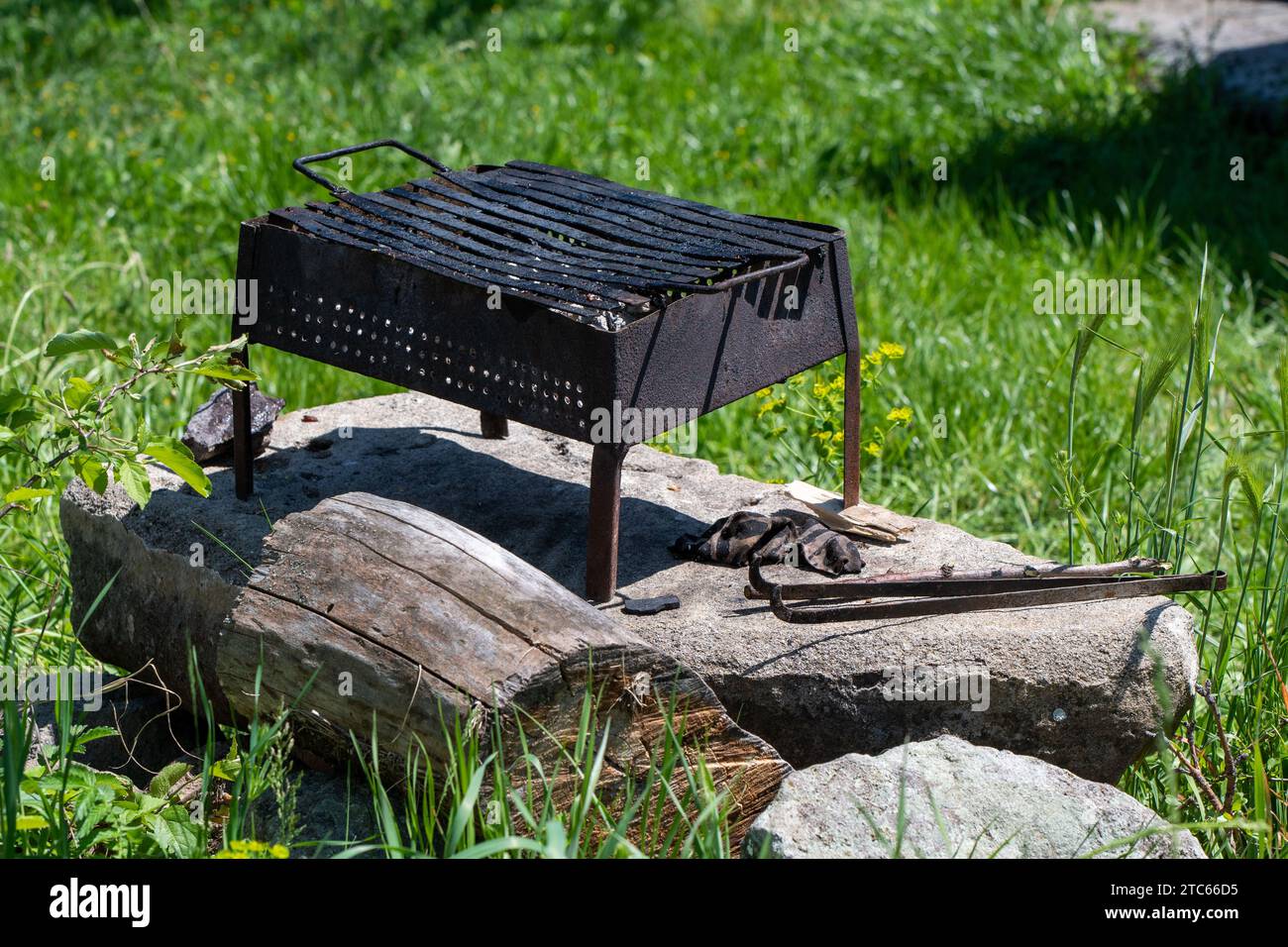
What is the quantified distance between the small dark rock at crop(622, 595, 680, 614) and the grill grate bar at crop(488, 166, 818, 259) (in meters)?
0.82

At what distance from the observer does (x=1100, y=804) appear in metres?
2.86

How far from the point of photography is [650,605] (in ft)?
11.1

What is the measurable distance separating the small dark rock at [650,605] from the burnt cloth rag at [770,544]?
247 millimetres

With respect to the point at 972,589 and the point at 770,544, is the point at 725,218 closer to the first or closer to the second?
the point at 770,544

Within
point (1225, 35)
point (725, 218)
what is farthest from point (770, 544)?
point (1225, 35)

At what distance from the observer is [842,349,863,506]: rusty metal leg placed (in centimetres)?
382

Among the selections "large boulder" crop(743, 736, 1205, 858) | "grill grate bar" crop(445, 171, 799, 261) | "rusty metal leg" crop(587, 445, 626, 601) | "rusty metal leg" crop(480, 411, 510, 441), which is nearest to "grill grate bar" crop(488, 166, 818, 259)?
"grill grate bar" crop(445, 171, 799, 261)

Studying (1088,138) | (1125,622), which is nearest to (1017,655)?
(1125,622)

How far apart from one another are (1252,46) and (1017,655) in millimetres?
6593

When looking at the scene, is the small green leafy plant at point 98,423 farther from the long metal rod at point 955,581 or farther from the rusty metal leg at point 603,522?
the long metal rod at point 955,581

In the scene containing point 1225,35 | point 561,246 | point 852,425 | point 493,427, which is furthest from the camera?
point 1225,35

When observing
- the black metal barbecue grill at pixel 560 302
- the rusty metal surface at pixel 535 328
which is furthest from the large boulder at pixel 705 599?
the rusty metal surface at pixel 535 328

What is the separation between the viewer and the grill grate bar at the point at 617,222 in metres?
3.44

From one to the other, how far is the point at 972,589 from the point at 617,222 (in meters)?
1.24
